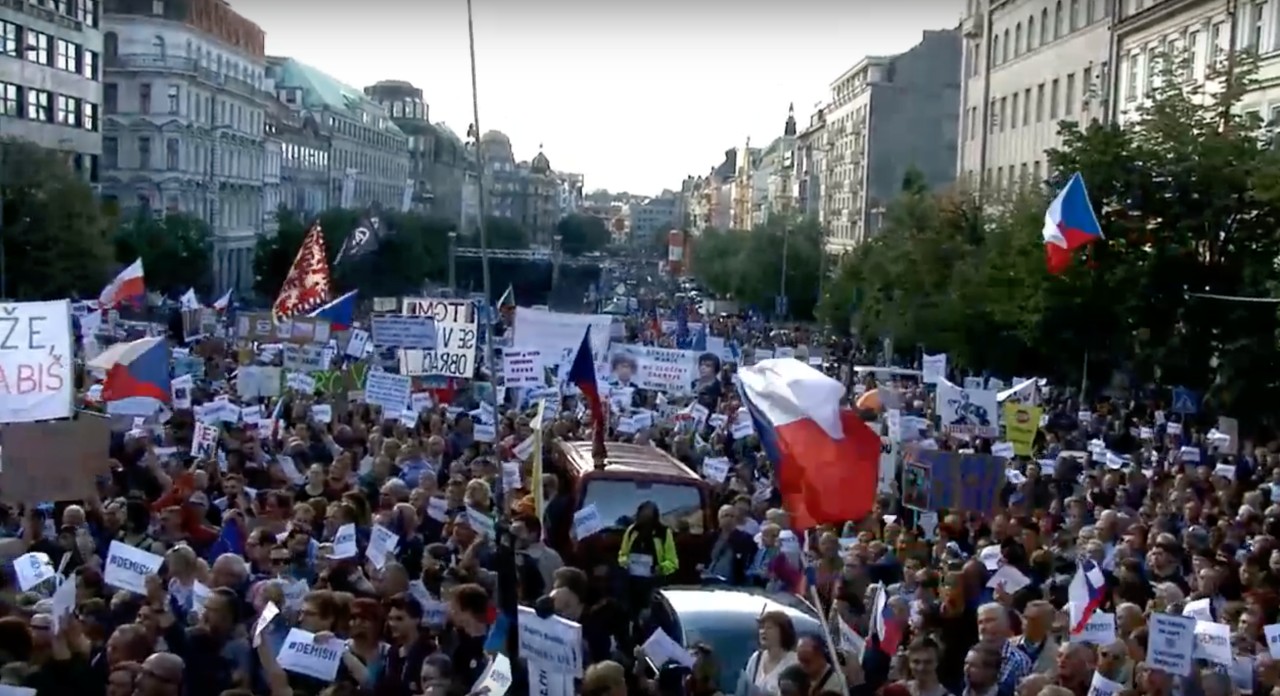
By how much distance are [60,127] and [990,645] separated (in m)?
59.6

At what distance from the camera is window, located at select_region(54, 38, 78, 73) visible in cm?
6181

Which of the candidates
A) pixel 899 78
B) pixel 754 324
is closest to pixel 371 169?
pixel 899 78

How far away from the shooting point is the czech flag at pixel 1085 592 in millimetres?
10062

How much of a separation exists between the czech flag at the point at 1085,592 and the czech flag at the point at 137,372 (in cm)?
1048

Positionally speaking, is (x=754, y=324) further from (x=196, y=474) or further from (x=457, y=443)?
(x=196, y=474)

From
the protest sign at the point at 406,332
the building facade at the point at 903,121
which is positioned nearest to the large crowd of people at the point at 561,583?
the protest sign at the point at 406,332

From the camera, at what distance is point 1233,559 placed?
1252 cm

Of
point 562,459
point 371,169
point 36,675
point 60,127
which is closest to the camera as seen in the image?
point 36,675

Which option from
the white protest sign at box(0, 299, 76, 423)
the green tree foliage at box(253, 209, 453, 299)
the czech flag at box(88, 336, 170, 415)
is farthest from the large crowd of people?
the green tree foliage at box(253, 209, 453, 299)

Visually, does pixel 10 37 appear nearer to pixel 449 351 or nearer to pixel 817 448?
pixel 449 351

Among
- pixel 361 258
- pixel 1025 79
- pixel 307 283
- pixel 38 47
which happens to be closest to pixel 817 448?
pixel 307 283

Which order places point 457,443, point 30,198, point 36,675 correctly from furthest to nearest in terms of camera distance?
point 30,198 < point 457,443 < point 36,675

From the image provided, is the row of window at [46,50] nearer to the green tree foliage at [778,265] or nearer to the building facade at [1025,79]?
the green tree foliage at [778,265]

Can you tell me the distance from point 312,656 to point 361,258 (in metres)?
68.5
